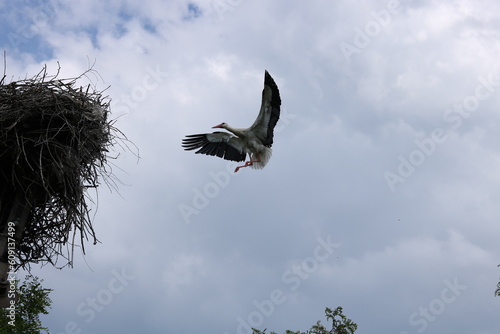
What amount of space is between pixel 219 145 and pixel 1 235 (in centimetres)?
536

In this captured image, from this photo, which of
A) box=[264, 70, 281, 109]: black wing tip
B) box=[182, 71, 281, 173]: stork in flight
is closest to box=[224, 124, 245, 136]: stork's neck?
box=[182, 71, 281, 173]: stork in flight

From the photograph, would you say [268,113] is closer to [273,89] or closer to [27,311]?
[273,89]

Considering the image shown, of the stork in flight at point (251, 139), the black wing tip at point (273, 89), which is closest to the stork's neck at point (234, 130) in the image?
the stork in flight at point (251, 139)

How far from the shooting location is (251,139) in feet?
40.5

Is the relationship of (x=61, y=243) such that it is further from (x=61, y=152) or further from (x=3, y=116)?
(x=3, y=116)

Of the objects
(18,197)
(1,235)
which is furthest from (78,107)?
(1,235)

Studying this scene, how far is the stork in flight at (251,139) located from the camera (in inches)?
449

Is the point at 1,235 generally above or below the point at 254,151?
below

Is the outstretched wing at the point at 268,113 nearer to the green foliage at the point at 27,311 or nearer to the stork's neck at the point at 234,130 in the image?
the stork's neck at the point at 234,130

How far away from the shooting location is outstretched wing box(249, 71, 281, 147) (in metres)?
11.2

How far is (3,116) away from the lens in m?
8.24

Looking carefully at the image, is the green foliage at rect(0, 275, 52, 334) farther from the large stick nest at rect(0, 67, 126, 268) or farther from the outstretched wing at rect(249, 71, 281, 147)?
the outstretched wing at rect(249, 71, 281, 147)

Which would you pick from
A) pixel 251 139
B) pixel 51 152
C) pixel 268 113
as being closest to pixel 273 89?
pixel 268 113

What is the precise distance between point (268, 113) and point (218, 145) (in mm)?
1710
